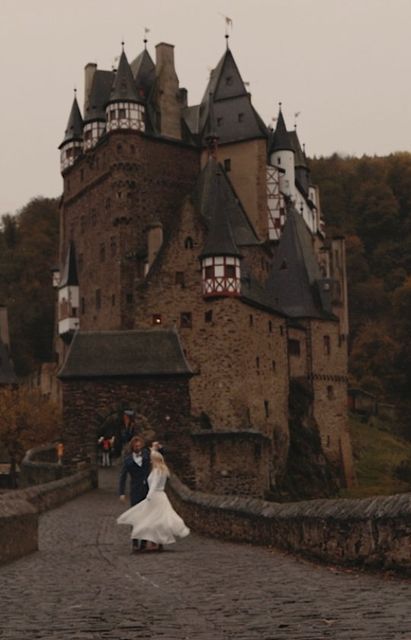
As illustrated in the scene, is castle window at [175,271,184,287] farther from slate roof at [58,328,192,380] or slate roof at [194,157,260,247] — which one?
slate roof at [58,328,192,380]

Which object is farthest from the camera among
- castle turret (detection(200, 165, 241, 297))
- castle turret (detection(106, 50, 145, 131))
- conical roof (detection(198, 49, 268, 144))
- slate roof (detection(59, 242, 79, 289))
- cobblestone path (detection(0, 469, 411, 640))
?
conical roof (detection(198, 49, 268, 144))

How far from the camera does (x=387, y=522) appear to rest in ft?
37.0

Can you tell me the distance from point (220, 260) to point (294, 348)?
864 centimetres

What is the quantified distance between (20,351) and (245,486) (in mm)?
50069

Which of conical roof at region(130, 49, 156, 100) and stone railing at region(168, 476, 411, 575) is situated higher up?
conical roof at region(130, 49, 156, 100)

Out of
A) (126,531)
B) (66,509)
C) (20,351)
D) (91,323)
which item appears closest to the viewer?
(126,531)

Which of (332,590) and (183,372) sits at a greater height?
(183,372)

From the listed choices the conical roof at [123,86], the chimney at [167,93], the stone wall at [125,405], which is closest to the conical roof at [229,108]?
the chimney at [167,93]

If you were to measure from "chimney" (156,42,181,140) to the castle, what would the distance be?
91mm

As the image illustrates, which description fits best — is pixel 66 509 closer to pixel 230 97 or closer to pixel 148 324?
pixel 148 324

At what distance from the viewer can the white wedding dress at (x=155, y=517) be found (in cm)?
1650

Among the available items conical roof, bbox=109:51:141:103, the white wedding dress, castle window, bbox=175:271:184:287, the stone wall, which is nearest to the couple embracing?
the white wedding dress

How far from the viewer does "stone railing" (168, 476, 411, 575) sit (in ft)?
36.8

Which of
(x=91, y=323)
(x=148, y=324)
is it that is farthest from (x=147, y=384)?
(x=91, y=323)
